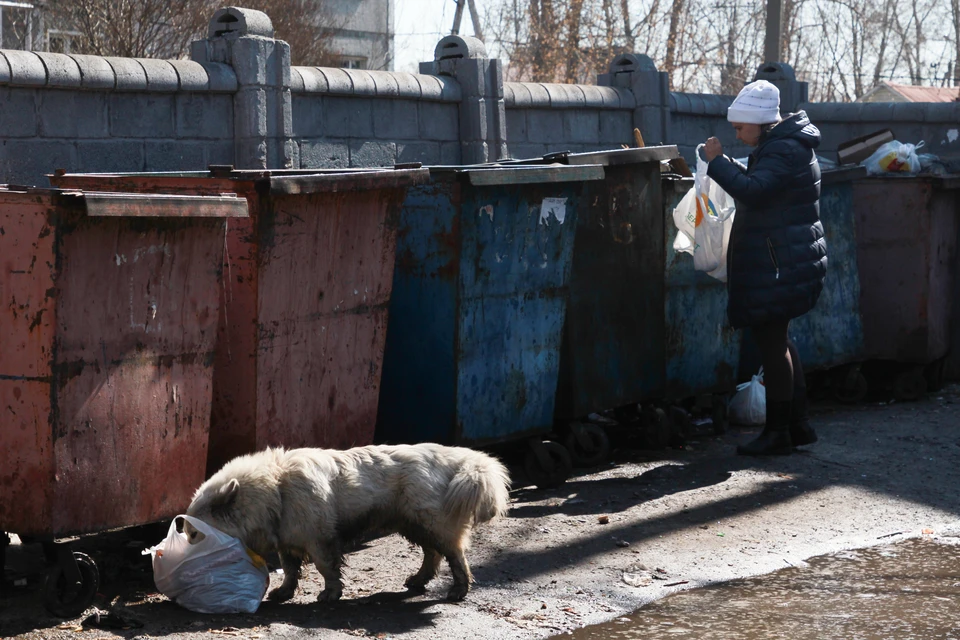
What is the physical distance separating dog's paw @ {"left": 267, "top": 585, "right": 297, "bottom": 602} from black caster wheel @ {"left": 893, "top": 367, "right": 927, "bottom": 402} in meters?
5.28

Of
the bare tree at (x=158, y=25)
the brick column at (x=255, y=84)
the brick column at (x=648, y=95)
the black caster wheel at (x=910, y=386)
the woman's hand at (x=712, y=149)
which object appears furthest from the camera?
the bare tree at (x=158, y=25)

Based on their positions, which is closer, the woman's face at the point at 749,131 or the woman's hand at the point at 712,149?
the woman's hand at the point at 712,149

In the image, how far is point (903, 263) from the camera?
25.7 feet

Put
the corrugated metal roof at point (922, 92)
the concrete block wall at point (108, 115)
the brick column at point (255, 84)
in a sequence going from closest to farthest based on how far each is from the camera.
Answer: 1. the concrete block wall at point (108, 115)
2. the brick column at point (255, 84)
3. the corrugated metal roof at point (922, 92)

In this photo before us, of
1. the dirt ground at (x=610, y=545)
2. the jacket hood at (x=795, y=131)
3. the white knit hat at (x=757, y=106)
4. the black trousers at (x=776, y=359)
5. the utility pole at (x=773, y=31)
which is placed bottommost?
the dirt ground at (x=610, y=545)

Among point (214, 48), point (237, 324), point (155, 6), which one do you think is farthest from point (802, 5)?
point (237, 324)

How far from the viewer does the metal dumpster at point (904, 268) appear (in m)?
7.77

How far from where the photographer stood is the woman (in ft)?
18.9

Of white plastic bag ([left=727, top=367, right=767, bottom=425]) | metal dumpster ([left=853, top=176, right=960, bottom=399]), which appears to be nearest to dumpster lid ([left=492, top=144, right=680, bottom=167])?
white plastic bag ([left=727, top=367, right=767, bottom=425])

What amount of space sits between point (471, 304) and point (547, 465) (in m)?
0.86

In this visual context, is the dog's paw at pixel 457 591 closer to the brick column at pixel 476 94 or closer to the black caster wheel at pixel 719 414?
the black caster wheel at pixel 719 414

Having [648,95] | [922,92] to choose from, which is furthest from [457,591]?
[922,92]

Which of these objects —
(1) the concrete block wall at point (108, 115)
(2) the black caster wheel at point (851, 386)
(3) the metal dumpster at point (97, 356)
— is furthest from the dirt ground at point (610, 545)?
(1) the concrete block wall at point (108, 115)

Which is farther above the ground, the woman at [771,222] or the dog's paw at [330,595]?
the woman at [771,222]
